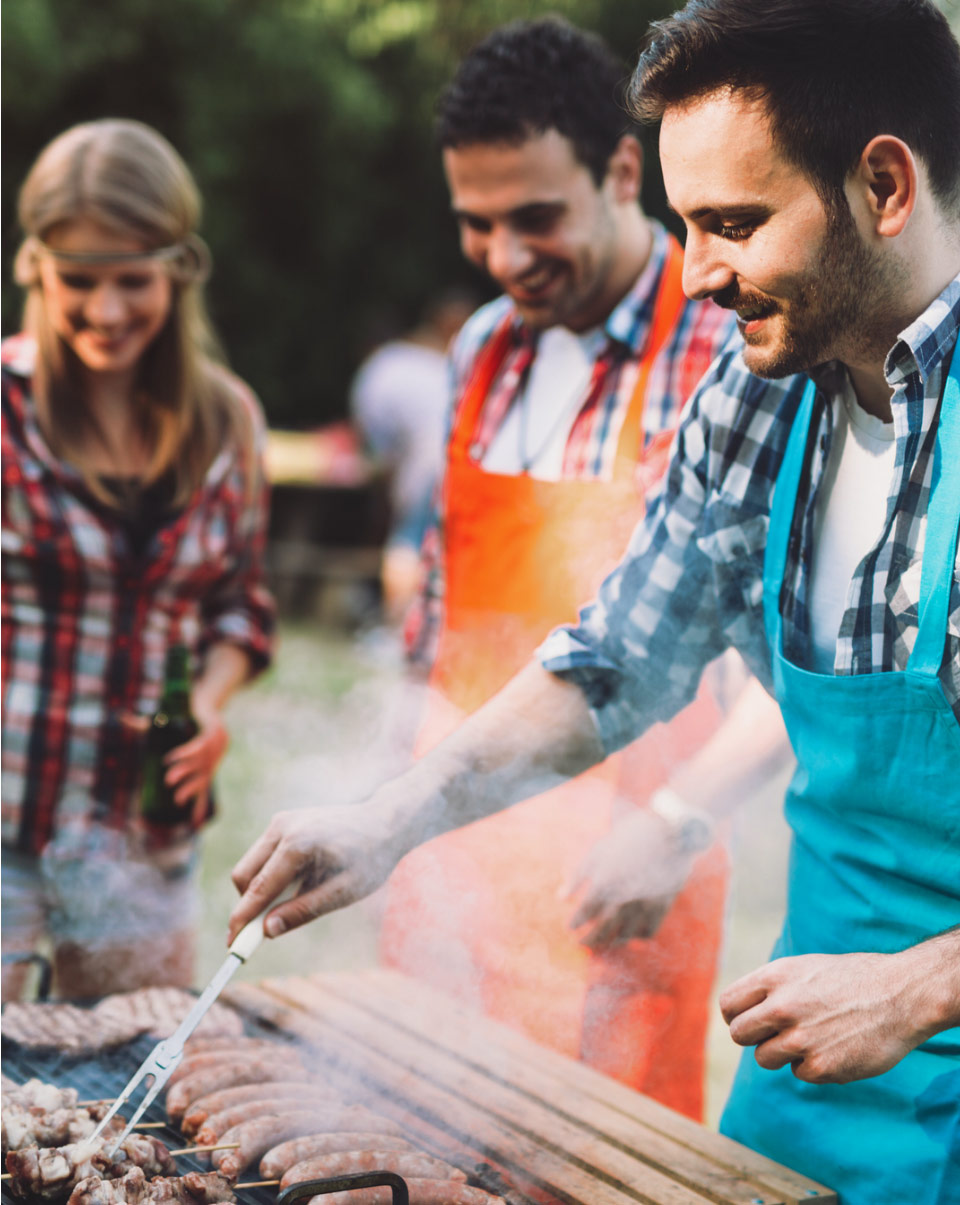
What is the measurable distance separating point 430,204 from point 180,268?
12660 mm

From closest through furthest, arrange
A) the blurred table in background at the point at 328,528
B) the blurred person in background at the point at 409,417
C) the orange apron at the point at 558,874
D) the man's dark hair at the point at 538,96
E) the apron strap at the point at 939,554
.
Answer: the apron strap at the point at 939,554
the orange apron at the point at 558,874
the man's dark hair at the point at 538,96
the blurred person in background at the point at 409,417
the blurred table in background at the point at 328,528

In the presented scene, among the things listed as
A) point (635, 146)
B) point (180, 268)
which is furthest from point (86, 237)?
point (635, 146)

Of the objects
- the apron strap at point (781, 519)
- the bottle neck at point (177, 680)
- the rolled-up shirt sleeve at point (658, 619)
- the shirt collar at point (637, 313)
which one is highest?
the shirt collar at point (637, 313)

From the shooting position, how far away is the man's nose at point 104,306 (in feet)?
9.98

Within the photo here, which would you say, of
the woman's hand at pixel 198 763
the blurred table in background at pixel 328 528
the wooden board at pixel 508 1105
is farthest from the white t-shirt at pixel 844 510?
the blurred table in background at pixel 328 528

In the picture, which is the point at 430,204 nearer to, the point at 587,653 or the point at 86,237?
the point at 86,237

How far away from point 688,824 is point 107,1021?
1209mm

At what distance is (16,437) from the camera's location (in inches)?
120

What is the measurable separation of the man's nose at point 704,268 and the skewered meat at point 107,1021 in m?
1.62

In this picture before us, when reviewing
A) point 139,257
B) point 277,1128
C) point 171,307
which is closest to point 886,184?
point 277,1128

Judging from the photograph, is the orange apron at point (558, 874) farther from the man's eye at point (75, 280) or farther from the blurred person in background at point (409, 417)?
the blurred person in background at point (409, 417)

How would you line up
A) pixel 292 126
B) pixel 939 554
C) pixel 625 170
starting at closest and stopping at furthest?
pixel 939 554 → pixel 625 170 → pixel 292 126

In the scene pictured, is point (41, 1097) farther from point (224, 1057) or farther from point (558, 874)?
point (558, 874)

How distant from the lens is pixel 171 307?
3293 mm
